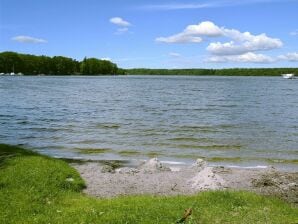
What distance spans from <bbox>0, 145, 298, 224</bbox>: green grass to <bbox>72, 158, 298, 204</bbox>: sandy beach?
1158mm

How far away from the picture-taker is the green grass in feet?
33.7

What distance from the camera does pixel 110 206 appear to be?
1112cm

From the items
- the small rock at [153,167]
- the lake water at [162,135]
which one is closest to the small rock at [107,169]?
Answer: the small rock at [153,167]

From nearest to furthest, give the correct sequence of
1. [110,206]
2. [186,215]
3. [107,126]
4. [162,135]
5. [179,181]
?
[186,215]
[110,206]
[179,181]
[162,135]
[107,126]

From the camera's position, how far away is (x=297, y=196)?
45.1 ft

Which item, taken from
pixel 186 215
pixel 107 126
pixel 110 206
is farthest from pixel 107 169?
pixel 107 126

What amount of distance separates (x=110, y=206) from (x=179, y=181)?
15.1ft

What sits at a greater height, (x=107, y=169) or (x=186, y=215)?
(x=186, y=215)

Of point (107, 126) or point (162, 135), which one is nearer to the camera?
point (162, 135)

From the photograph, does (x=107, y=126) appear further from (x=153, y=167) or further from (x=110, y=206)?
(x=110, y=206)

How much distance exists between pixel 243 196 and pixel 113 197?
12.7ft

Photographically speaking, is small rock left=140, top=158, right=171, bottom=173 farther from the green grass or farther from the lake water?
the green grass

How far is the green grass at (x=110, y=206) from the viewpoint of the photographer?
1027 centimetres

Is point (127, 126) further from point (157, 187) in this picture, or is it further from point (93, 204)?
point (93, 204)
